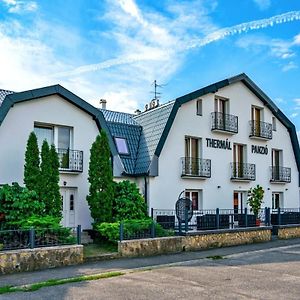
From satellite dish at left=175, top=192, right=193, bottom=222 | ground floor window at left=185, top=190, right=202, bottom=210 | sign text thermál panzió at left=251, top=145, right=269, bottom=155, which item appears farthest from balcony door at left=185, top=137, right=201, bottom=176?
sign text thermál panzió at left=251, top=145, right=269, bottom=155

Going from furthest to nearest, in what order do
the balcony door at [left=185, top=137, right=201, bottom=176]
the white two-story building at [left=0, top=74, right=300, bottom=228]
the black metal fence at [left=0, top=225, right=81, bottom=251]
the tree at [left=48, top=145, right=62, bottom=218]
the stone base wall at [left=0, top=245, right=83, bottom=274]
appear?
the balcony door at [left=185, top=137, right=201, bottom=176], the white two-story building at [left=0, top=74, right=300, bottom=228], the tree at [left=48, top=145, right=62, bottom=218], the black metal fence at [left=0, top=225, right=81, bottom=251], the stone base wall at [left=0, top=245, right=83, bottom=274]

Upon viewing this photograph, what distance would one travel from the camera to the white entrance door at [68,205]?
1712 cm

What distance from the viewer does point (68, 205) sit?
17266 millimetres

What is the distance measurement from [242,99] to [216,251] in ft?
34.8

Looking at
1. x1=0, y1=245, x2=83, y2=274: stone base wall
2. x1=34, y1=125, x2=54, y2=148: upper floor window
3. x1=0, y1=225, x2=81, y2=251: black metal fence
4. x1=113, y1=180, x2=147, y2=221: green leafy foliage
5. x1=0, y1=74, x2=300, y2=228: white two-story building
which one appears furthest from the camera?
x1=34, y1=125, x2=54, y2=148: upper floor window

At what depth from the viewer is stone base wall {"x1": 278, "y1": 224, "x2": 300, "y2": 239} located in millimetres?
20266

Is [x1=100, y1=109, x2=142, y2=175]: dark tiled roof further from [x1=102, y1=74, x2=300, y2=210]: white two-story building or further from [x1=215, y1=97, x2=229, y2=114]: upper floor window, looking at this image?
[x1=215, y1=97, x2=229, y2=114]: upper floor window

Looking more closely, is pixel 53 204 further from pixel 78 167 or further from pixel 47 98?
pixel 47 98

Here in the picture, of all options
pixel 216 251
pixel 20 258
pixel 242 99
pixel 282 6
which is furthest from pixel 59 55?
pixel 242 99

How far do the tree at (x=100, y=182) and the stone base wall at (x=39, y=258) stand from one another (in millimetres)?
3385

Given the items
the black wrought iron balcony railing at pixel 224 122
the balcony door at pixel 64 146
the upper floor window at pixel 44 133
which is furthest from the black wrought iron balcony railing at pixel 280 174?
the upper floor window at pixel 44 133

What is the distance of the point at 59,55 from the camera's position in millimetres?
11500

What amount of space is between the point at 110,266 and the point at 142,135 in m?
9.78

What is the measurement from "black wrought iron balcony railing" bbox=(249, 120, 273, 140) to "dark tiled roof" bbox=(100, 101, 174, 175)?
225 inches
